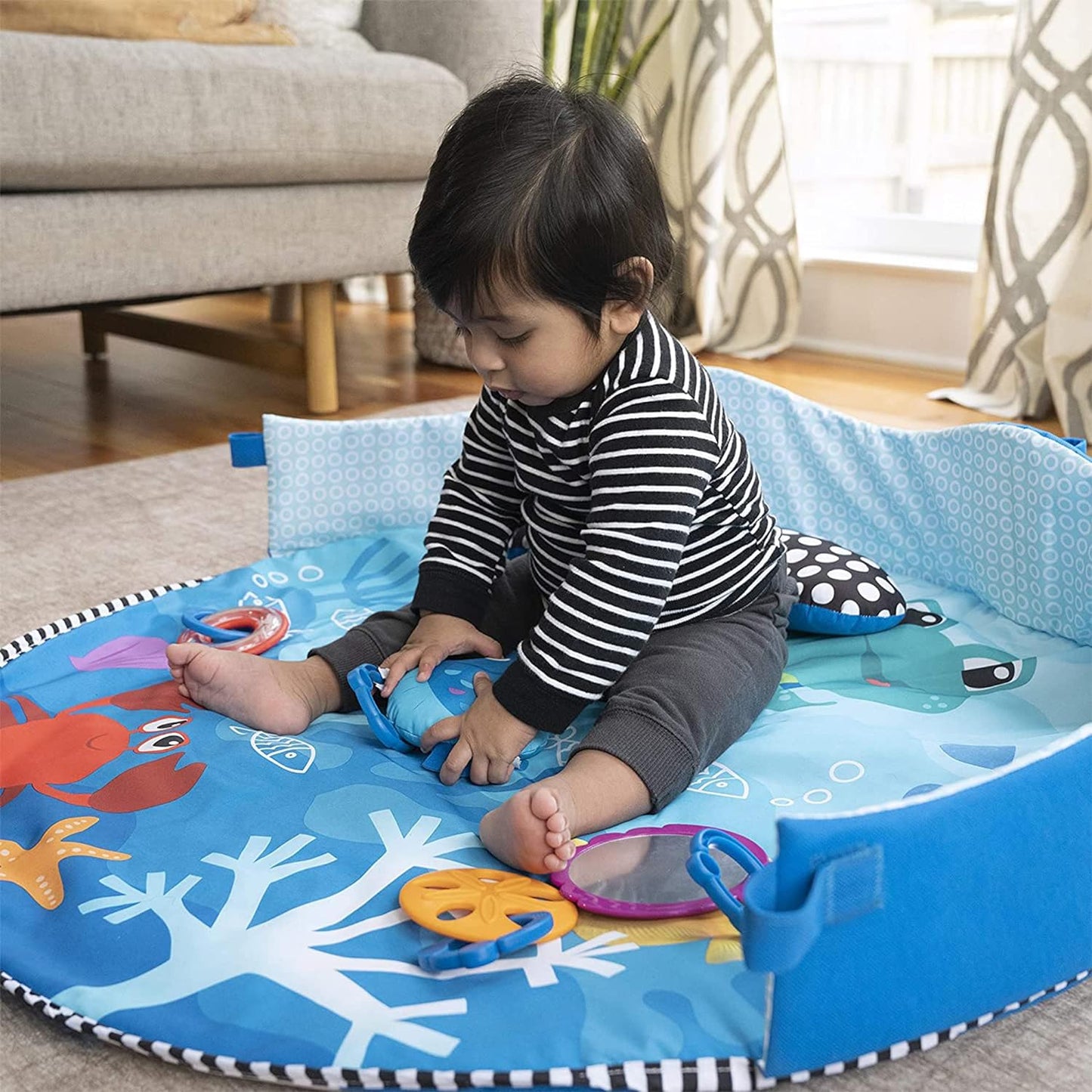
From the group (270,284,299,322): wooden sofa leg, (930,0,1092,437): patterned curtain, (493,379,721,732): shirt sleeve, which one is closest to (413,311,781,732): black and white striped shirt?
(493,379,721,732): shirt sleeve

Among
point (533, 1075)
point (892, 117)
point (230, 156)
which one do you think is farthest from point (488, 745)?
point (892, 117)

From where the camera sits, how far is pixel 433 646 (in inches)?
38.1

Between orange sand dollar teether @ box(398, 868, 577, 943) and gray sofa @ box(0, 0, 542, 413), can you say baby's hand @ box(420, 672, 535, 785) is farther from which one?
gray sofa @ box(0, 0, 542, 413)

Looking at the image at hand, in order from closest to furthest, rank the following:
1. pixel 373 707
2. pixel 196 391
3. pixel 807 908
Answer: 1. pixel 807 908
2. pixel 373 707
3. pixel 196 391

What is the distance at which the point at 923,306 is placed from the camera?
233 cm

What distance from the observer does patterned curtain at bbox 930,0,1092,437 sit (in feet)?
5.99

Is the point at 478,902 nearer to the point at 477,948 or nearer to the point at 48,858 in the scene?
the point at 477,948

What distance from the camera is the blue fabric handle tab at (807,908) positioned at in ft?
1.85

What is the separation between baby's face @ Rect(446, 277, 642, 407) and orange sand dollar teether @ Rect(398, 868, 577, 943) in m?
0.31

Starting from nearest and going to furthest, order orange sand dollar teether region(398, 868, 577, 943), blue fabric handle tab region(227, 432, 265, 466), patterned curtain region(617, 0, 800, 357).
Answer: orange sand dollar teether region(398, 868, 577, 943) → blue fabric handle tab region(227, 432, 265, 466) → patterned curtain region(617, 0, 800, 357)

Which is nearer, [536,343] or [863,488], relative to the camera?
[536,343]

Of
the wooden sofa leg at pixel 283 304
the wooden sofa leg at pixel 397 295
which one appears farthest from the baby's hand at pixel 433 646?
the wooden sofa leg at pixel 397 295

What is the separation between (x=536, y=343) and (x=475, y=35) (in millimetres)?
1333

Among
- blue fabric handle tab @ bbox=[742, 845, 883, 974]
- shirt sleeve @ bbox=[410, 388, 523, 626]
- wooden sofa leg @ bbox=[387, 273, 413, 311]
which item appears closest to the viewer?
blue fabric handle tab @ bbox=[742, 845, 883, 974]
